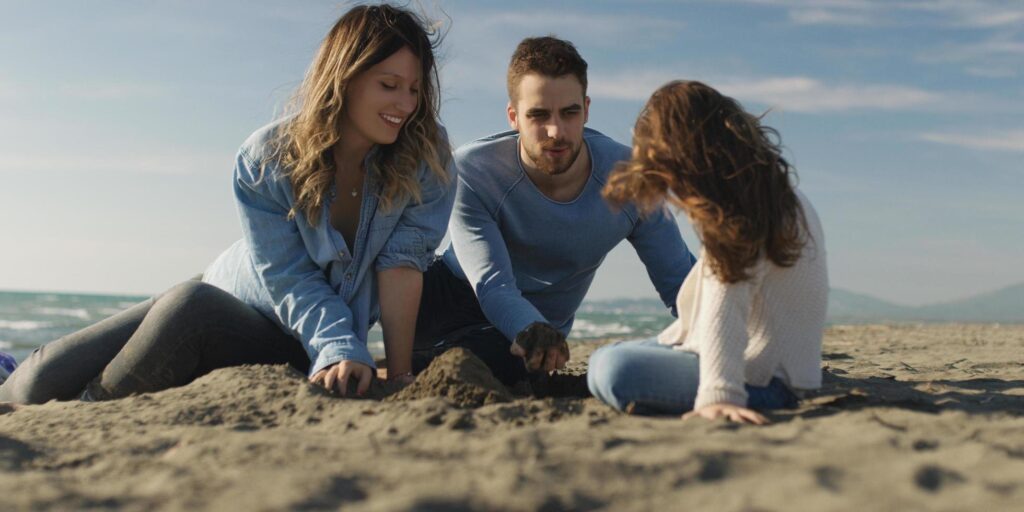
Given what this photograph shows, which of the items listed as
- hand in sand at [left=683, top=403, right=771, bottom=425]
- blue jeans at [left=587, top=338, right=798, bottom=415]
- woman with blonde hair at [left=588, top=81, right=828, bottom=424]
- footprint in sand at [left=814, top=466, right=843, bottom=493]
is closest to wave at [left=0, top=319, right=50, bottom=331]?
blue jeans at [left=587, top=338, right=798, bottom=415]

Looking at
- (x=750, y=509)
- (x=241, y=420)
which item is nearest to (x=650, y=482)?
(x=750, y=509)

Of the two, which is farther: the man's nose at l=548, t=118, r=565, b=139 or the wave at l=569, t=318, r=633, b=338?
the wave at l=569, t=318, r=633, b=338

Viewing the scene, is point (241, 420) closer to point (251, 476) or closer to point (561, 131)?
point (251, 476)

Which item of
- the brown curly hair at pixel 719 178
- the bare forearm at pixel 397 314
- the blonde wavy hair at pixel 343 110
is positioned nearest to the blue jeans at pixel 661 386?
the brown curly hair at pixel 719 178

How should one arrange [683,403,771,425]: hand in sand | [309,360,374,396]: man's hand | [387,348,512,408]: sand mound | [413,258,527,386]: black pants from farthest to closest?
[413,258,527,386]: black pants, [309,360,374,396]: man's hand, [387,348,512,408]: sand mound, [683,403,771,425]: hand in sand

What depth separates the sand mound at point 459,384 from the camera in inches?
125

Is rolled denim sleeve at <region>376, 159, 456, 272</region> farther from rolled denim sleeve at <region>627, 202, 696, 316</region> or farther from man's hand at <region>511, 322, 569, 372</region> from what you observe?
rolled denim sleeve at <region>627, 202, 696, 316</region>

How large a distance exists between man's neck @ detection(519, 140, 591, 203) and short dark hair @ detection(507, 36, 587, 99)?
0.35 m

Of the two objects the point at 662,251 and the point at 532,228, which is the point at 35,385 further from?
the point at 662,251

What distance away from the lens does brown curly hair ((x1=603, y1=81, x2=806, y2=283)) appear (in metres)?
2.73

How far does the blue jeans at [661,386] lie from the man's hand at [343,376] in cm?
111

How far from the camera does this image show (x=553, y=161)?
4.41 metres

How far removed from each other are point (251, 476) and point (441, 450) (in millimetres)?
513

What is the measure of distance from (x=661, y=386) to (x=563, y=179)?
5.94ft
